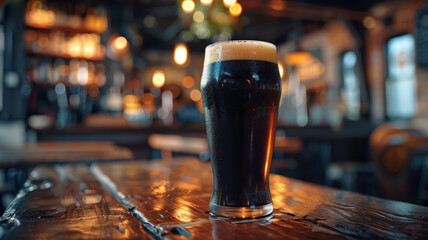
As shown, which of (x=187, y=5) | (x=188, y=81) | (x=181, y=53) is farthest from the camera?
(x=188, y=81)

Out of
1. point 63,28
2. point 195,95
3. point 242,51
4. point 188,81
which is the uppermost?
point 63,28

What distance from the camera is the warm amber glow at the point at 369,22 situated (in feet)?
21.5

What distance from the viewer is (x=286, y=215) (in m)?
0.53

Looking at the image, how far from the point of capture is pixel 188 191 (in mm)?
742

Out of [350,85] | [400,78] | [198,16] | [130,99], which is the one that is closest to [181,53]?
[198,16]

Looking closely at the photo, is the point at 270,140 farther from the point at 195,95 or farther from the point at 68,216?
the point at 195,95

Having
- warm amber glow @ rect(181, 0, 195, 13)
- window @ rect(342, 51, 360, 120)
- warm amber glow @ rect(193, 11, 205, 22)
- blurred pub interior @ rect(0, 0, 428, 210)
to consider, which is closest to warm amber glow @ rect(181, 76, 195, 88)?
blurred pub interior @ rect(0, 0, 428, 210)

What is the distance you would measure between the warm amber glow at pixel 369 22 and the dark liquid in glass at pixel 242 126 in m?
6.96

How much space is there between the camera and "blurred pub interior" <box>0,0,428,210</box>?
4.11 metres

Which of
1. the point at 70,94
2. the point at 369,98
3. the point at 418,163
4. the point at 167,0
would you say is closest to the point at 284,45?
the point at 369,98

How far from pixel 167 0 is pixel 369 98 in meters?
4.29

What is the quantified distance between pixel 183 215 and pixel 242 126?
0.17 metres

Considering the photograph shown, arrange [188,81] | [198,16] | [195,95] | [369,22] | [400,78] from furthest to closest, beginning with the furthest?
[188,81] → [195,95] → [369,22] → [400,78] → [198,16]

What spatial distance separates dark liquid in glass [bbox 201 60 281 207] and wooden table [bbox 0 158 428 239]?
0.05 meters
